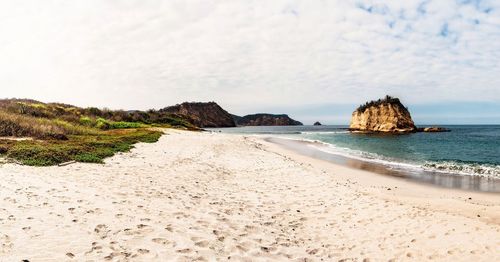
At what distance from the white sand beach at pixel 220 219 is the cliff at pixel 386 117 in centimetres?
10494

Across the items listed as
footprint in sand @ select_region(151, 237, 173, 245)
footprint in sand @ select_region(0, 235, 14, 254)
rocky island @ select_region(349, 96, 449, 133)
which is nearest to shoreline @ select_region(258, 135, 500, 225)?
footprint in sand @ select_region(151, 237, 173, 245)

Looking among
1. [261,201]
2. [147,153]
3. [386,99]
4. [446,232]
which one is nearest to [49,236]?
[261,201]

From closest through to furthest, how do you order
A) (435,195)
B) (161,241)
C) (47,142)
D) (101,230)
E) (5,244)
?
(5,244) < (161,241) < (101,230) < (435,195) < (47,142)

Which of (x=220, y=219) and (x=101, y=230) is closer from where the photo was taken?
(x=101, y=230)

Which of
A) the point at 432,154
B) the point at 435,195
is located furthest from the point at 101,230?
the point at 432,154

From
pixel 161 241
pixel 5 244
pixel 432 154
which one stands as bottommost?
pixel 432 154

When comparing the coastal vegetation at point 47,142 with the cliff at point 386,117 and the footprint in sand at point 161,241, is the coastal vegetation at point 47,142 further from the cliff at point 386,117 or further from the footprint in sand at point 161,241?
the cliff at point 386,117

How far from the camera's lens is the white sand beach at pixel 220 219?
7000mm

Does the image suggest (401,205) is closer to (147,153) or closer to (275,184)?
(275,184)

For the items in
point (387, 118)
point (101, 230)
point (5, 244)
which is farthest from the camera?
point (387, 118)

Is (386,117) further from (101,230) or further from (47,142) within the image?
(101,230)

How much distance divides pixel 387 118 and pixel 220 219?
387 feet

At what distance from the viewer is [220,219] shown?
31.7ft

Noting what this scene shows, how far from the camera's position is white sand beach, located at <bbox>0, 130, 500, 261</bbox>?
23.0 feet
